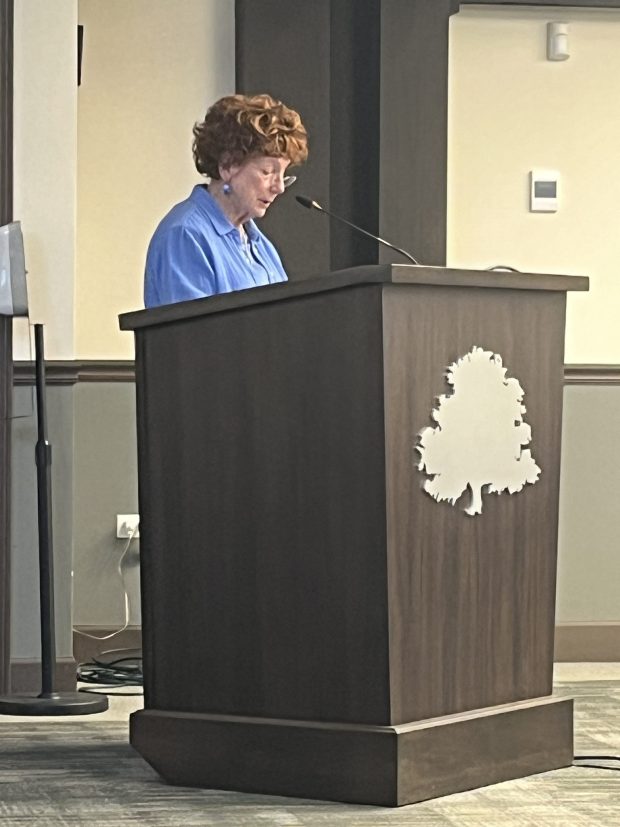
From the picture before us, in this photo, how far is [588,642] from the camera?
5.23 metres

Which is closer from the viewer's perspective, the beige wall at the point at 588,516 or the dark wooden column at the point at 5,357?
the dark wooden column at the point at 5,357

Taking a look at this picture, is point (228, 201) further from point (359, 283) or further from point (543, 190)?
point (543, 190)

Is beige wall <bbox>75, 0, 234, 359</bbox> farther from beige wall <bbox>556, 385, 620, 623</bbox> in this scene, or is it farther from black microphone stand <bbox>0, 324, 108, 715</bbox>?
beige wall <bbox>556, 385, 620, 623</bbox>

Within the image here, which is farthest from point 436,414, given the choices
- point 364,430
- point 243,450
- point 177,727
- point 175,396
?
point 177,727

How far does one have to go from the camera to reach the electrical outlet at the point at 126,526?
5000 mm

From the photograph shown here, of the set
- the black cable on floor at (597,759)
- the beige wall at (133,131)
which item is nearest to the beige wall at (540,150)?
the beige wall at (133,131)

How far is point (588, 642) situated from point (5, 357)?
2.30m

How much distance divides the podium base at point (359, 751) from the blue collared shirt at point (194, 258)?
35.2 inches

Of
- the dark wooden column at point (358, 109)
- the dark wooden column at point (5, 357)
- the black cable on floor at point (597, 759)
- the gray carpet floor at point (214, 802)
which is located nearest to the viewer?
the gray carpet floor at point (214, 802)

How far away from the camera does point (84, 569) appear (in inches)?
197

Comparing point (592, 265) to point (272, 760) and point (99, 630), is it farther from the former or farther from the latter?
point (272, 760)

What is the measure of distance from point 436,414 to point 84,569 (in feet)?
8.37

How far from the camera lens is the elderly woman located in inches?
127

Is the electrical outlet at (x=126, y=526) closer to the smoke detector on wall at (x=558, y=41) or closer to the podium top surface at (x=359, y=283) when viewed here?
the podium top surface at (x=359, y=283)
